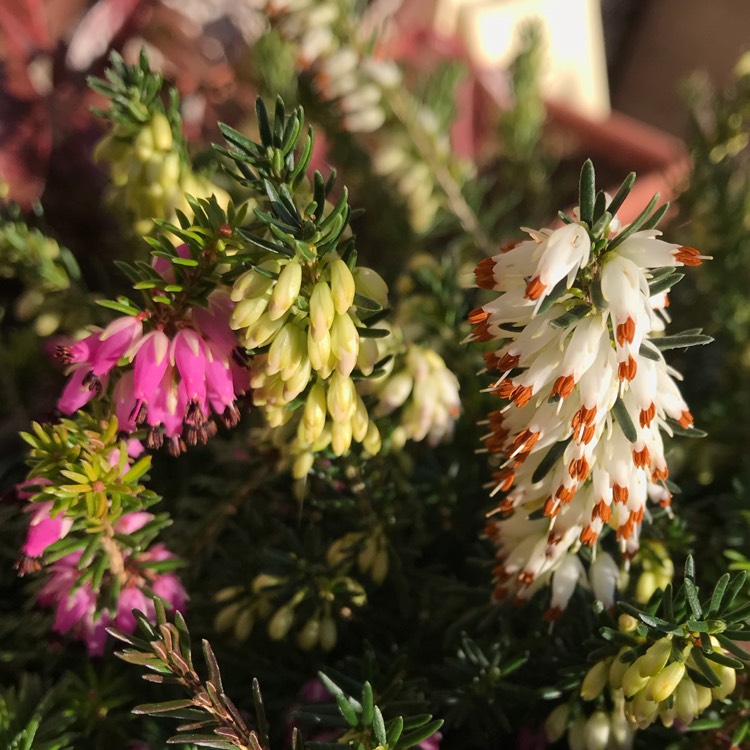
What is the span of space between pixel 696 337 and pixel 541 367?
94 millimetres

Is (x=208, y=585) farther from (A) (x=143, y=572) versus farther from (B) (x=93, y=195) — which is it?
(B) (x=93, y=195)

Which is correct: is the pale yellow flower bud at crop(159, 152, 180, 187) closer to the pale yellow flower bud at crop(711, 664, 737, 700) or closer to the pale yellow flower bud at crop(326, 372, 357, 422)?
the pale yellow flower bud at crop(326, 372, 357, 422)

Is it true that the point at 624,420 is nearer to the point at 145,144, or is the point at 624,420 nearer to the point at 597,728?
the point at 597,728

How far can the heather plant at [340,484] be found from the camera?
381mm

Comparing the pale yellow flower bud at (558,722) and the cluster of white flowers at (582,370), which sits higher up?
the cluster of white flowers at (582,370)

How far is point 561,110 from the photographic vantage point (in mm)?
1370

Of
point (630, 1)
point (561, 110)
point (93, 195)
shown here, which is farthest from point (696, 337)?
point (630, 1)

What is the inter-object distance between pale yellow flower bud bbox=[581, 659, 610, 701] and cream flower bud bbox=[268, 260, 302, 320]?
286 millimetres

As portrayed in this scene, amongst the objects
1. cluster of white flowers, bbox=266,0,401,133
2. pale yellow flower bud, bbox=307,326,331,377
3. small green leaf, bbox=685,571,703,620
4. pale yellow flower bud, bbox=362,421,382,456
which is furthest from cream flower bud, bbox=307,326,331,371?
cluster of white flowers, bbox=266,0,401,133

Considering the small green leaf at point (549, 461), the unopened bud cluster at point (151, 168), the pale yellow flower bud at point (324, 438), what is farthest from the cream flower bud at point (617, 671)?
the unopened bud cluster at point (151, 168)

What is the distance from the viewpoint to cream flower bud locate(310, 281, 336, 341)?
37 cm

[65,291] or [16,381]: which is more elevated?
[65,291]

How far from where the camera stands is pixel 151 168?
54cm

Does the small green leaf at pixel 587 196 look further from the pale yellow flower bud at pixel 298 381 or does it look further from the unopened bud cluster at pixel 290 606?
the unopened bud cluster at pixel 290 606
